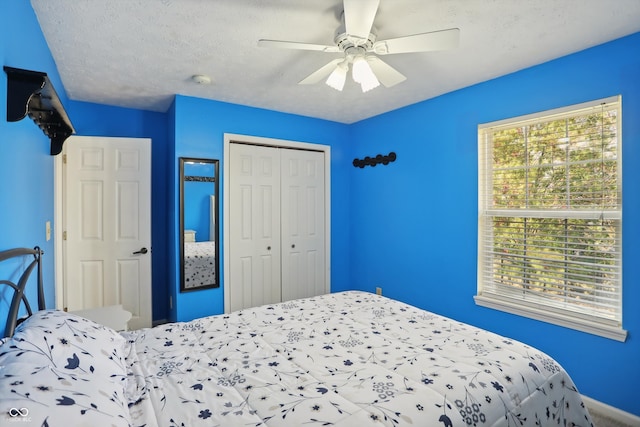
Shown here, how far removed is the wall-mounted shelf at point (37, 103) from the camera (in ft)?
4.28

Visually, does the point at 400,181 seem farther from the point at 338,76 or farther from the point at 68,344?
the point at 68,344

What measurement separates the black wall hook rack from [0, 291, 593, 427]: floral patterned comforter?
214 centimetres

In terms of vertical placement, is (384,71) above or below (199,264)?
above

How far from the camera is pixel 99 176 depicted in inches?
124

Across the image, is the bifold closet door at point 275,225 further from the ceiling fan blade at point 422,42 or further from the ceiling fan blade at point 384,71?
the ceiling fan blade at point 422,42

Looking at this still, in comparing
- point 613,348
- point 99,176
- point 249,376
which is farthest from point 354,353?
point 99,176

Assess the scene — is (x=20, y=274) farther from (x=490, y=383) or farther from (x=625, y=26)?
(x=625, y=26)

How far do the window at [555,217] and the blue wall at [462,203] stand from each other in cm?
7

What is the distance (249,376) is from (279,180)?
2621mm

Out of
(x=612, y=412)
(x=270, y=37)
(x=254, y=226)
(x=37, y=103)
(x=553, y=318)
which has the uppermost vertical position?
(x=270, y=37)

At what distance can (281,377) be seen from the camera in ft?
4.53

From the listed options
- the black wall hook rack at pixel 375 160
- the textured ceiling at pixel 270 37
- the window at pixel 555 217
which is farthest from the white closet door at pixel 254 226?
the window at pixel 555 217

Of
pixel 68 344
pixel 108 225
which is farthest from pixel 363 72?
pixel 108 225

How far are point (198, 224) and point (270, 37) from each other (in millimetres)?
1940
